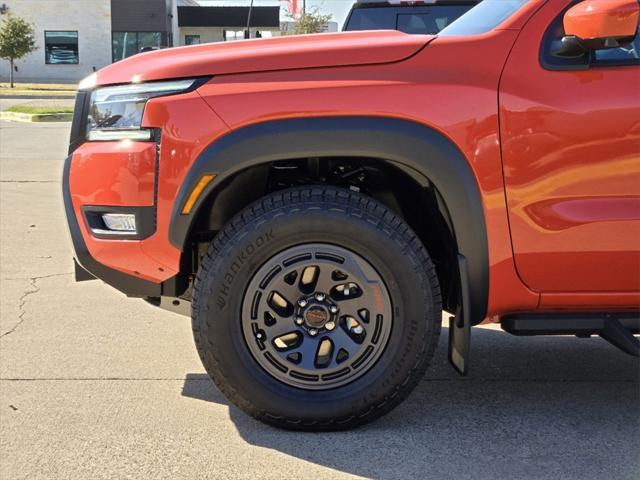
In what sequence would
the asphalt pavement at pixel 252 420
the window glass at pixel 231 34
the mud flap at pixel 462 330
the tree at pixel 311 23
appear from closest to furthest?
the asphalt pavement at pixel 252 420 → the mud flap at pixel 462 330 → the tree at pixel 311 23 → the window glass at pixel 231 34

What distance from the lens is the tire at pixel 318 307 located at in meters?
2.94

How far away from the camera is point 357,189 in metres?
3.33

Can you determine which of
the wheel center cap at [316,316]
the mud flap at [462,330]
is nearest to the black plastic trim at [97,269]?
the wheel center cap at [316,316]

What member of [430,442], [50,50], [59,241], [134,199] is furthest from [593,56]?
[50,50]

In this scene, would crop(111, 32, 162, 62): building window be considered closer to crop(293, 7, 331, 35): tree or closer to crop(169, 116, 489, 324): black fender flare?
crop(293, 7, 331, 35): tree

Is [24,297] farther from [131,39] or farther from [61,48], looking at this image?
[61,48]

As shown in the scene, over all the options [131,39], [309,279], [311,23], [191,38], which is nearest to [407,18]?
[309,279]

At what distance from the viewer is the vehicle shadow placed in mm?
2820

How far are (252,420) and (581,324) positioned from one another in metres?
1.40

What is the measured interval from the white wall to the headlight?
158 ft


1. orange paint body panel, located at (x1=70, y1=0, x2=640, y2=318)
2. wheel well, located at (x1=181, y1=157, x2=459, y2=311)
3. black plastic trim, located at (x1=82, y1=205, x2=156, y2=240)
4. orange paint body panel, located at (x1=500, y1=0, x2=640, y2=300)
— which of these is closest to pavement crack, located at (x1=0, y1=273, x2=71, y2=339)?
black plastic trim, located at (x1=82, y1=205, x2=156, y2=240)

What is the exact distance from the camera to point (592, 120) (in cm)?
285

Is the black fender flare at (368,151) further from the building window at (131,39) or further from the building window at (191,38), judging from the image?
the building window at (191,38)

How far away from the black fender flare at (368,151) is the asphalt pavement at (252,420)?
0.78 meters
